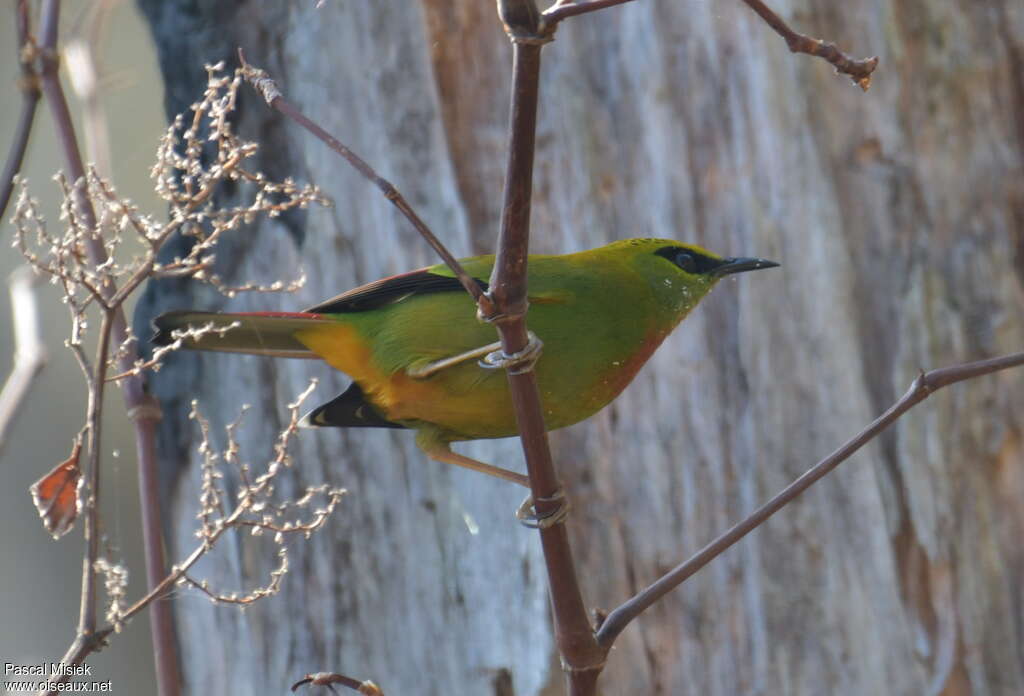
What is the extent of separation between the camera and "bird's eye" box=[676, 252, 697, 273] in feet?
10.1

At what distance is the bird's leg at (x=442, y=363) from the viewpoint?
2.56m

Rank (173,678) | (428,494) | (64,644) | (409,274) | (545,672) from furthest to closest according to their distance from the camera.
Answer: (64,644), (428,494), (545,672), (409,274), (173,678)

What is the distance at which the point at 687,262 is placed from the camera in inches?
122

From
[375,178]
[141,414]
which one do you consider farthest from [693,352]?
[375,178]

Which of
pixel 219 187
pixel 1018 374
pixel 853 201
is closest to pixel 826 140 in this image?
pixel 853 201

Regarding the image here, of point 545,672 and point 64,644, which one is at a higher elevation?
point 545,672

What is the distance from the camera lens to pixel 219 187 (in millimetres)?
3580

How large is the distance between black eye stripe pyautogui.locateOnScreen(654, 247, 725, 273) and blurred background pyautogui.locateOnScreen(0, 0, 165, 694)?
4046 mm

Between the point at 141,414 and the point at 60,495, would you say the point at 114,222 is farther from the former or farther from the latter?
the point at 60,495

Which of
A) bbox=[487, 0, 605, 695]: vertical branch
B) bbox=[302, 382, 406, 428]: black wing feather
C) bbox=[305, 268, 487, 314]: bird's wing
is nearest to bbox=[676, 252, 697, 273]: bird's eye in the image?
bbox=[305, 268, 487, 314]: bird's wing

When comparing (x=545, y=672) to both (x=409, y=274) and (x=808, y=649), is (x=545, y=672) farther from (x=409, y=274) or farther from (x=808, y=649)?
(x=409, y=274)

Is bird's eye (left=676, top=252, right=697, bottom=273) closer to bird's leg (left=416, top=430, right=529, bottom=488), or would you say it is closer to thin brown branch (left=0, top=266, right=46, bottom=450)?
bird's leg (left=416, top=430, right=529, bottom=488)

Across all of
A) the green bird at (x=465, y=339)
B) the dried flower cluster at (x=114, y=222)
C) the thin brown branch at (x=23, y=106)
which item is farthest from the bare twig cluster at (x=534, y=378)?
the green bird at (x=465, y=339)

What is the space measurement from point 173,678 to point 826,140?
2523mm
